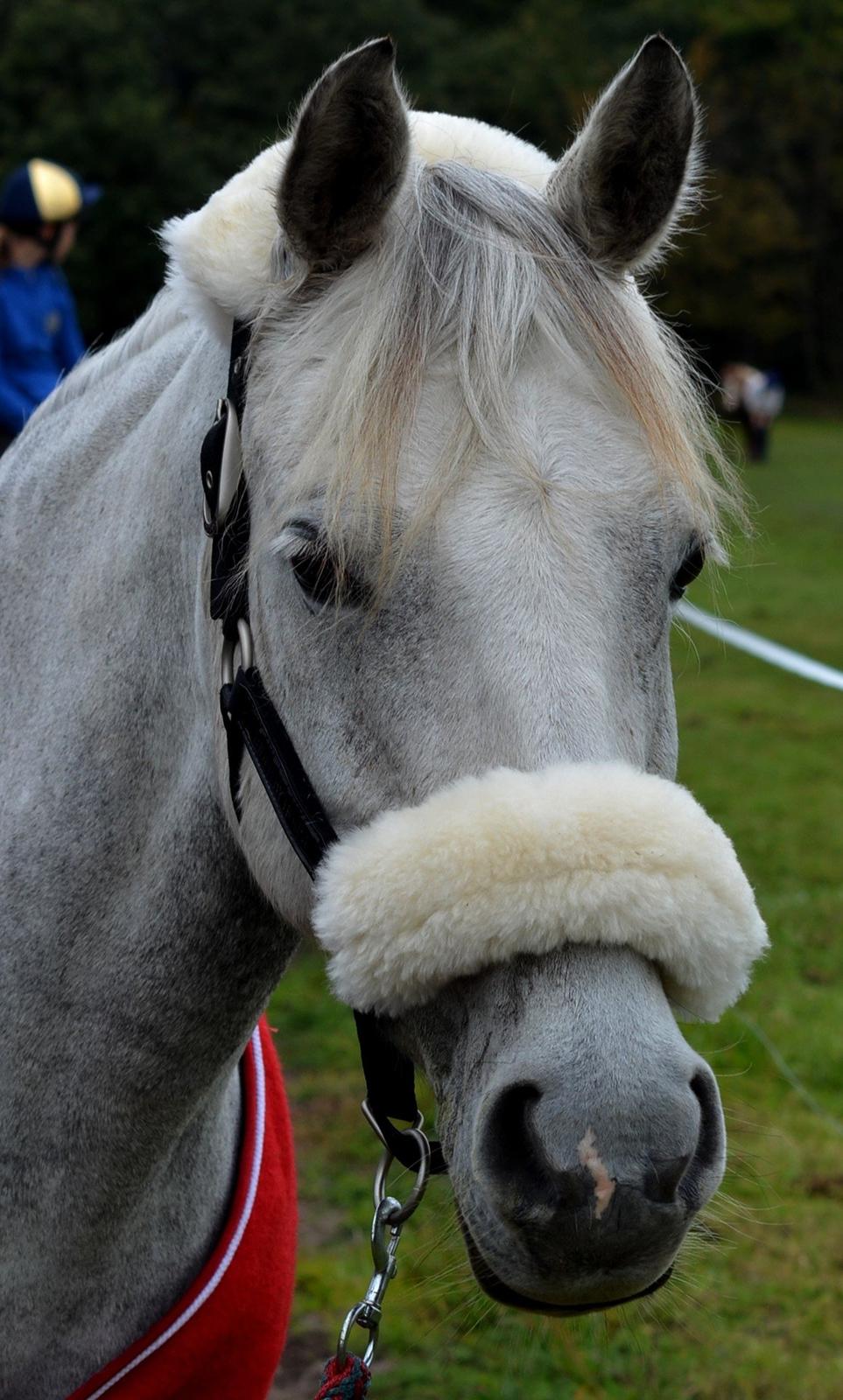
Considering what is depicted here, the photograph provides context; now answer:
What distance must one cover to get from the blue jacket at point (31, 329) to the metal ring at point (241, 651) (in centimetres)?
356

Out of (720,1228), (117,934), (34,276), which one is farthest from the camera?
(34,276)

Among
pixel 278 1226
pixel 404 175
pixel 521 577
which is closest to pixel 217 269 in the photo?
pixel 404 175

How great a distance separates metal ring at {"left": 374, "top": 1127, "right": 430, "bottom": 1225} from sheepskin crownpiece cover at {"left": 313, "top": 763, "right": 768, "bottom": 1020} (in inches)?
10.8

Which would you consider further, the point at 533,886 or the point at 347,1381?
the point at 347,1381

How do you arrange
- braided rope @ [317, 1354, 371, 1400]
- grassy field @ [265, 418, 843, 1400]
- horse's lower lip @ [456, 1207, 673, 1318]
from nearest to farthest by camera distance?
1. horse's lower lip @ [456, 1207, 673, 1318]
2. braided rope @ [317, 1354, 371, 1400]
3. grassy field @ [265, 418, 843, 1400]

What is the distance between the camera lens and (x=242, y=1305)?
202 centimetres

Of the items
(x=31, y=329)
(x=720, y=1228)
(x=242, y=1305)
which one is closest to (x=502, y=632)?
(x=242, y=1305)

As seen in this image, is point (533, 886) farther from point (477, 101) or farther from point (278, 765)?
point (477, 101)

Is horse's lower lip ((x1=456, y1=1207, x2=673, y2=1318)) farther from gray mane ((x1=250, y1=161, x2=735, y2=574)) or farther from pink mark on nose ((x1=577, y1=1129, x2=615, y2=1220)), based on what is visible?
gray mane ((x1=250, y1=161, x2=735, y2=574))

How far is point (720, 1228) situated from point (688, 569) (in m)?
2.41

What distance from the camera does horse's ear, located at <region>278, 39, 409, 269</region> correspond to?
155cm

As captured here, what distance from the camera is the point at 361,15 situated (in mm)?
31406

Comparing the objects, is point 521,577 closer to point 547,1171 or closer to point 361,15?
point 547,1171

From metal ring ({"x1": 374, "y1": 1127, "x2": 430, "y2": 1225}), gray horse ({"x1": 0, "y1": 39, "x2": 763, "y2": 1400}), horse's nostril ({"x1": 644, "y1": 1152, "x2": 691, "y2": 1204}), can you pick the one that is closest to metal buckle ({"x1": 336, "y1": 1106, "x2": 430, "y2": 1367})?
metal ring ({"x1": 374, "y1": 1127, "x2": 430, "y2": 1225})
